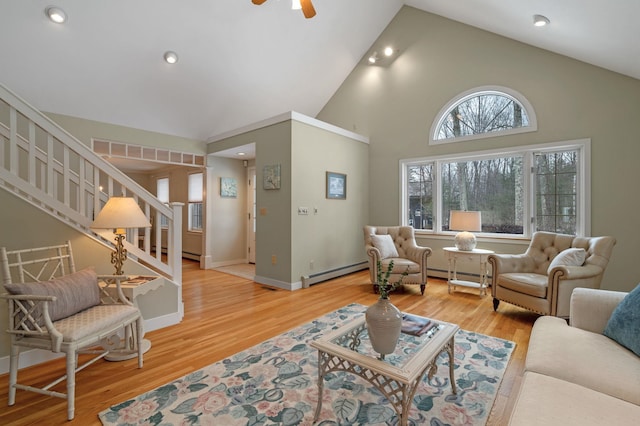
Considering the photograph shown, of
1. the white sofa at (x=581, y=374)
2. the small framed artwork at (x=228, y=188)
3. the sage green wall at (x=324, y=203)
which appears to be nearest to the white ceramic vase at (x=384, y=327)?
the white sofa at (x=581, y=374)

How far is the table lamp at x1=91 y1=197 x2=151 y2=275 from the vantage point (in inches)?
94.8

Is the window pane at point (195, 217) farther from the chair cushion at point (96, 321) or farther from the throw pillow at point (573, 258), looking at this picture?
the throw pillow at point (573, 258)

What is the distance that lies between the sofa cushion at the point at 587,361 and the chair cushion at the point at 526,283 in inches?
59.3

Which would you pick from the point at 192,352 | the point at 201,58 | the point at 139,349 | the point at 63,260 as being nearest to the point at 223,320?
the point at 192,352

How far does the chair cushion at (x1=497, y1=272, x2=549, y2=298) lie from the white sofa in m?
1.35

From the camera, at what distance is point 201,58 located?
452 centimetres

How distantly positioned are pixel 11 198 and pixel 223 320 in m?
2.07

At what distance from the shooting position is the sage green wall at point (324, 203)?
4.58 m

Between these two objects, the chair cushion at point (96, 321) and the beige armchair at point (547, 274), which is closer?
the chair cushion at point (96, 321)

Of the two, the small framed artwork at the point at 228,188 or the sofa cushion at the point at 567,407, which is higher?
the small framed artwork at the point at 228,188

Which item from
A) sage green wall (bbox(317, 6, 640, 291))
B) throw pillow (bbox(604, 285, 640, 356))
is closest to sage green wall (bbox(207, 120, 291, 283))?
sage green wall (bbox(317, 6, 640, 291))

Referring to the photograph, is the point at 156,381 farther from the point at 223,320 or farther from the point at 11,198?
the point at 11,198

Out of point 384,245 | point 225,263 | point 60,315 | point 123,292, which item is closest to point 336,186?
point 384,245

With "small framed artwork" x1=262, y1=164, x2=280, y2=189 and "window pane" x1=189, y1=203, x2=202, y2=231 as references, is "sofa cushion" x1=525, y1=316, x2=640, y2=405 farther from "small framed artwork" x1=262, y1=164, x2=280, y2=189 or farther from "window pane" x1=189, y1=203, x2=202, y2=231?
"window pane" x1=189, y1=203, x2=202, y2=231
